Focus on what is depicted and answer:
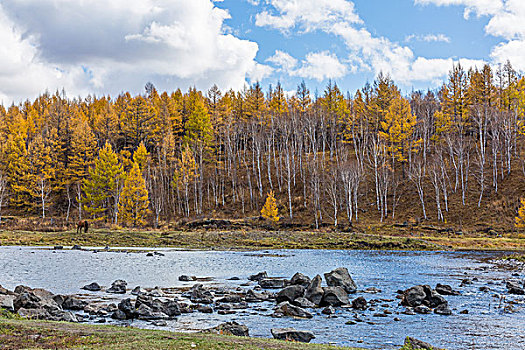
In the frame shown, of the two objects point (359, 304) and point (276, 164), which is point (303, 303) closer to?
point (359, 304)

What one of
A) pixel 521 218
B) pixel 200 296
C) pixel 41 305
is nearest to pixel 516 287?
pixel 200 296

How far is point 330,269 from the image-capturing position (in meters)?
37.7

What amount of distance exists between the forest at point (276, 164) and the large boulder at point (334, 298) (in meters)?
43.3

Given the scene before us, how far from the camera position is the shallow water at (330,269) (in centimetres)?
1692

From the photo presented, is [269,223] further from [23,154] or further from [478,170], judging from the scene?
[23,154]

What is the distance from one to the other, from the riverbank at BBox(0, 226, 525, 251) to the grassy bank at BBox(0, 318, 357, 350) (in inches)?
1682

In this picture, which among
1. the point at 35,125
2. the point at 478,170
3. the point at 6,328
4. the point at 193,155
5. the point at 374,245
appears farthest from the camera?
the point at 35,125

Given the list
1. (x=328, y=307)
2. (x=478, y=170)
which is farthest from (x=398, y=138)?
(x=328, y=307)

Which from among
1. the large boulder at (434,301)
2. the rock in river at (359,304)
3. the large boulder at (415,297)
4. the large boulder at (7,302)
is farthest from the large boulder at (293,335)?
the large boulder at (7,302)

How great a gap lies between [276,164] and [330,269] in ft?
170

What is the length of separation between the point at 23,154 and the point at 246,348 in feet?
287

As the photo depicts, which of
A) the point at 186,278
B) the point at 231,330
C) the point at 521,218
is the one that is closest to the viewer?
the point at 231,330

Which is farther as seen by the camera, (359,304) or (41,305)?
(359,304)

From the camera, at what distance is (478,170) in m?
78.1
